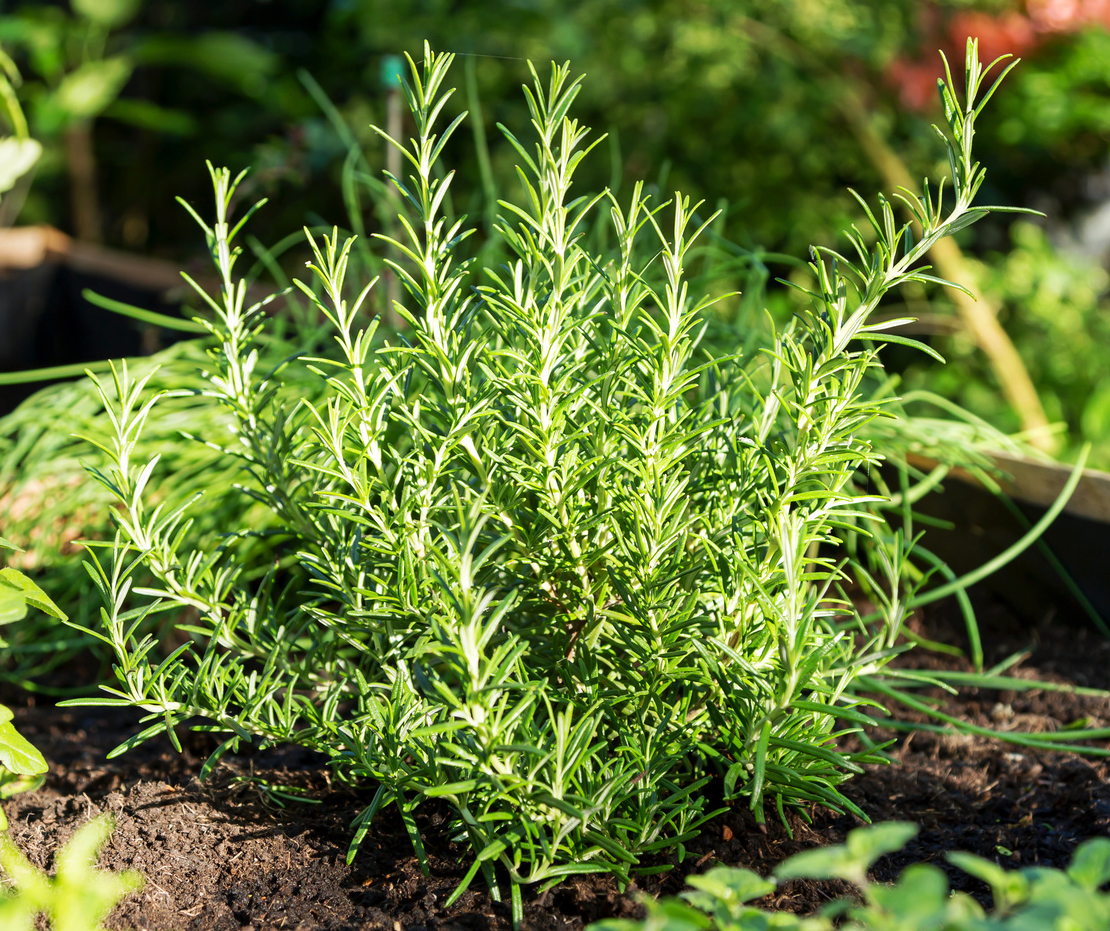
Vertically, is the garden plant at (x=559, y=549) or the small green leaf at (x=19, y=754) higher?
the garden plant at (x=559, y=549)

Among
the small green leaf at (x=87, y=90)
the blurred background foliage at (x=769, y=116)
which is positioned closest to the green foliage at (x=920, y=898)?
the blurred background foliage at (x=769, y=116)

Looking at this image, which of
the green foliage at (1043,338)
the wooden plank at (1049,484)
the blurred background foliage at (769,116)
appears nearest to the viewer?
the wooden plank at (1049,484)

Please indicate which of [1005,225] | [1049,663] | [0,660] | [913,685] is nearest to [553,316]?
[913,685]

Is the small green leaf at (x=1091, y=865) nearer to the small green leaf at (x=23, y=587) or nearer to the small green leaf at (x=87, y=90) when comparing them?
the small green leaf at (x=23, y=587)

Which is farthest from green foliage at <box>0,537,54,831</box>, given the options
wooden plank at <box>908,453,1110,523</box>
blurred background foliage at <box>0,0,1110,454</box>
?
blurred background foliage at <box>0,0,1110,454</box>

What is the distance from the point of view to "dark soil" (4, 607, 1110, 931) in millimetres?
681

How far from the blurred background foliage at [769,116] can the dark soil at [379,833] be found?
141 centimetres

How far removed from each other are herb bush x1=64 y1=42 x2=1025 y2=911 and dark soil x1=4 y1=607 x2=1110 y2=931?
A: 0.12 ft

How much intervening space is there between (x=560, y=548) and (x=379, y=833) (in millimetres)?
300

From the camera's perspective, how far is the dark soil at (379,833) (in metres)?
0.68

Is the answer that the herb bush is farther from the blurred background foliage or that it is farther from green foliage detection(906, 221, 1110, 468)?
green foliage detection(906, 221, 1110, 468)

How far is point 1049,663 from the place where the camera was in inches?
47.1

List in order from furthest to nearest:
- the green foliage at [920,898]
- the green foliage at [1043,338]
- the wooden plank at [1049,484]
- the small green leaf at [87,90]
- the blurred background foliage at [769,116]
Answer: the small green leaf at [87,90]
the green foliage at [1043,338]
the blurred background foliage at [769,116]
the wooden plank at [1049,484]
the green foliage at [920,898]

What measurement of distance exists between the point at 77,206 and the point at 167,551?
4558 millimetres
